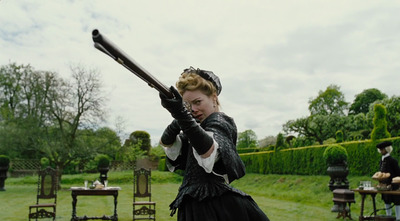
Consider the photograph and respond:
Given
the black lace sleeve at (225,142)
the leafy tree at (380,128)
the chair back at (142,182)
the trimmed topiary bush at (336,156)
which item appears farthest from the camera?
the leafy tree at (380,128)

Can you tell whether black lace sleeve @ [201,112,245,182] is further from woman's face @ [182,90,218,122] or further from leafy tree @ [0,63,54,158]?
leafy tree @ [0,63,54,158]

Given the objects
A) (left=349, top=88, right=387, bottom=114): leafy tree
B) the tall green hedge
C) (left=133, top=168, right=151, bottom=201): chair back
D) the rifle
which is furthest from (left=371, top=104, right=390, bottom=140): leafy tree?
(left=349, top=88, right=387, bottom=114): leafy tree

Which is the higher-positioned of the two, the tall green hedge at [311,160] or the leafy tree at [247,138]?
the leafy tree at [247,138]

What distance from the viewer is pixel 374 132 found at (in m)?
12.4

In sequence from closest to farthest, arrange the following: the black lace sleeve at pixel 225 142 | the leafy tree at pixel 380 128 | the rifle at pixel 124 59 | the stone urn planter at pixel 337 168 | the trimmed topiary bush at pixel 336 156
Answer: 1. the rifle at pixel 124 59
2. the black lace sleeve at pixel 225 142
3. the stone urn planter at pixel 337 168
4. the trimmed topiary bush at pixel 336 156
5. the leafy tree at pixel 380 128

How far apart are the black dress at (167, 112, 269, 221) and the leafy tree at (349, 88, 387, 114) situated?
45266 millimetres

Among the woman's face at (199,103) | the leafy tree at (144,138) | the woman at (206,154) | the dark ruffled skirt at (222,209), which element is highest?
the leafy tree at (144,138)

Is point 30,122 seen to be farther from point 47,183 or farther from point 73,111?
point 47,183

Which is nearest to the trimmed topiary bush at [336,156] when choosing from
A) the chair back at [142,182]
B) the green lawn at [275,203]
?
the green lawn at [275,203]

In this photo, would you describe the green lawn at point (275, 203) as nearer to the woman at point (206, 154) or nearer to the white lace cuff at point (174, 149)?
the white lace cuff at point (174, 149)

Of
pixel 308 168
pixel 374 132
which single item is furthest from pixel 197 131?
pixel 308 168

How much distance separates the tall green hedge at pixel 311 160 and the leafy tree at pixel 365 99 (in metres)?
27.7

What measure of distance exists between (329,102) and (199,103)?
4788cm

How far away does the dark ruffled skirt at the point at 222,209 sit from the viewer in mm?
1842
